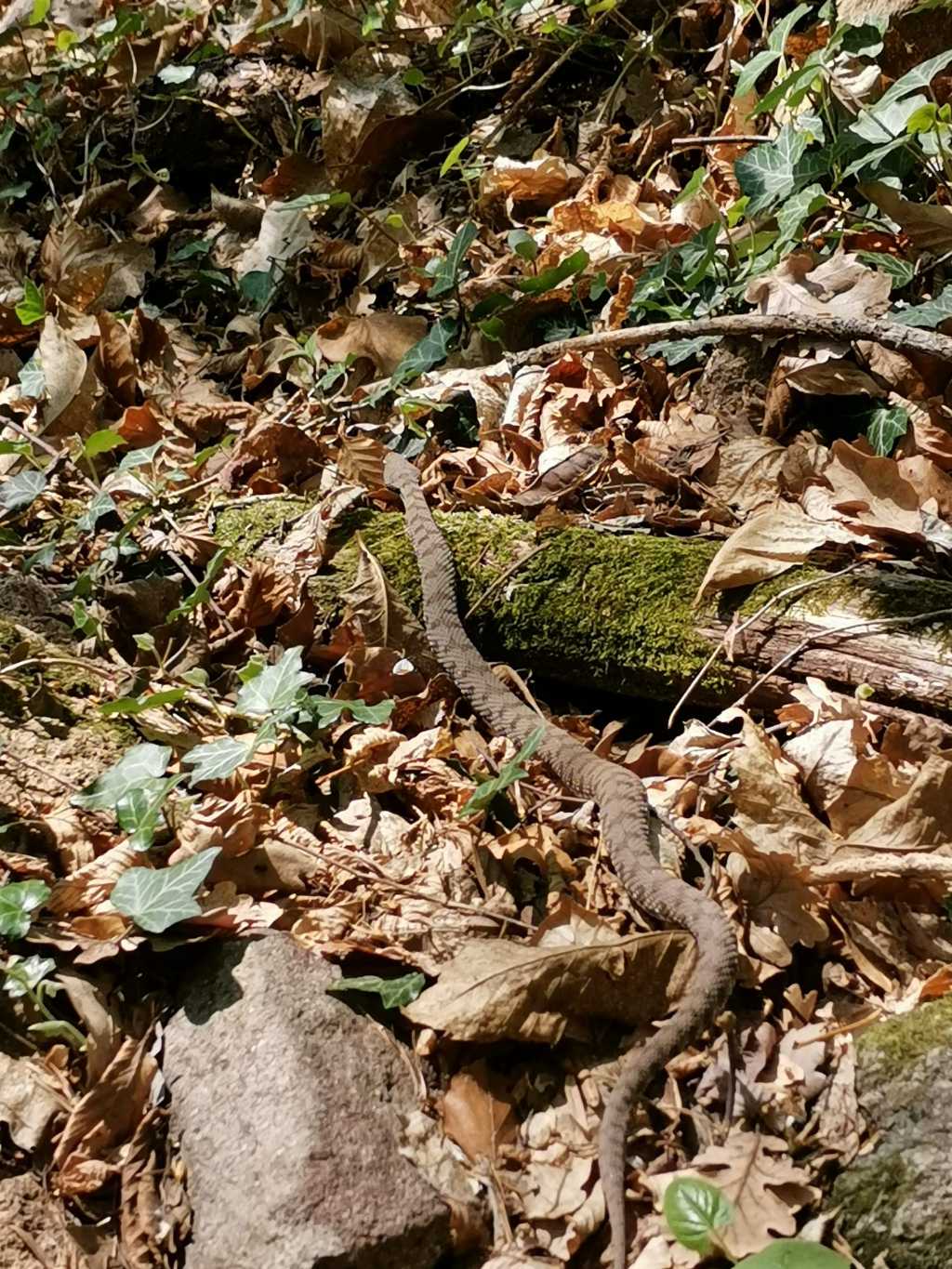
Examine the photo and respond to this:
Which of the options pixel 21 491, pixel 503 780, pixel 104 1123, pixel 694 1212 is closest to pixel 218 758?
pixel 503 780

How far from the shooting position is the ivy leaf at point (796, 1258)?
1.56 m

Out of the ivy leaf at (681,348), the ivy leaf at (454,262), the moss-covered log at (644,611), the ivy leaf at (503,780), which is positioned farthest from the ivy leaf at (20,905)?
the ivy leaf at (454,262)

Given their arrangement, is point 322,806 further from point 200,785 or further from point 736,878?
point 736,878

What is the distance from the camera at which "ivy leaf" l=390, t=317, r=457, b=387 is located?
12.4 ft

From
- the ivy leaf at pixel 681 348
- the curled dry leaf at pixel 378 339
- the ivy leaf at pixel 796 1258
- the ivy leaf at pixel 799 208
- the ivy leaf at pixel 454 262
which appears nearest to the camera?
the ivy leaf at pixel 796 1258

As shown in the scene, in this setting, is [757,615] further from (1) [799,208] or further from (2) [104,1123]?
(2) [104,1123]

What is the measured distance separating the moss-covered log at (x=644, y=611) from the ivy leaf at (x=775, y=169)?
51.3 inches

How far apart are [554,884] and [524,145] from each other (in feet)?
11.4

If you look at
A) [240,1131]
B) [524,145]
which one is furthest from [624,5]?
[240,1131]

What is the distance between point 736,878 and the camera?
2264 mm

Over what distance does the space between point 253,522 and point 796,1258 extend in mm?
2478

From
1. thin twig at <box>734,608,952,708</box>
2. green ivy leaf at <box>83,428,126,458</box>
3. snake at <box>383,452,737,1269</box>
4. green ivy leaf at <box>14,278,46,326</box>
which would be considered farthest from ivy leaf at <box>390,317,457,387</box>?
A: thin twig at <box>734,608,952,708</box>

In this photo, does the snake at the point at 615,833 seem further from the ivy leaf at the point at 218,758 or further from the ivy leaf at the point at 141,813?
the ivy leaf at the point at 141,813

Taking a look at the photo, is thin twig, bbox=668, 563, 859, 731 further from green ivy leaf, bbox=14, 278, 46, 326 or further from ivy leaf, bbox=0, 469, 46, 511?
green ivy leaf, bbox=14, 278, 46, 326
